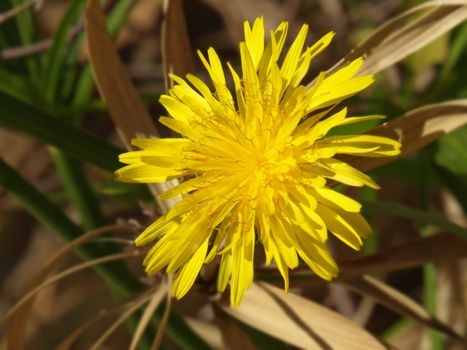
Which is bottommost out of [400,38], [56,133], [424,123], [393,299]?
[393,299]

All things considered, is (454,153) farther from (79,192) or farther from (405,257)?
(79,192)

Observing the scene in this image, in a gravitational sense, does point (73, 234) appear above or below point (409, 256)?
above

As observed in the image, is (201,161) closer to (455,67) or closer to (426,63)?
(455,67)

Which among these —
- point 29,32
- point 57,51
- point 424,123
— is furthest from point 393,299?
point 29,32

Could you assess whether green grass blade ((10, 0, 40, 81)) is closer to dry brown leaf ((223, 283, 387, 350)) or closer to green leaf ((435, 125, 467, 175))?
dry brown leaf ((223, 283, 387, 350))

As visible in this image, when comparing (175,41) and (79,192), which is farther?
(79,192)

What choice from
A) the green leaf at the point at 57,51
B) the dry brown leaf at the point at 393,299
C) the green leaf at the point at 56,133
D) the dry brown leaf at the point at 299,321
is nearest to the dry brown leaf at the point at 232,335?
the dry brown leaf at the point at 299,321

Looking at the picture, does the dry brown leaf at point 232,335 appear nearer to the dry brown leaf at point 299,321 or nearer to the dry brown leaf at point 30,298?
the dry brown leaf at point 299,321
